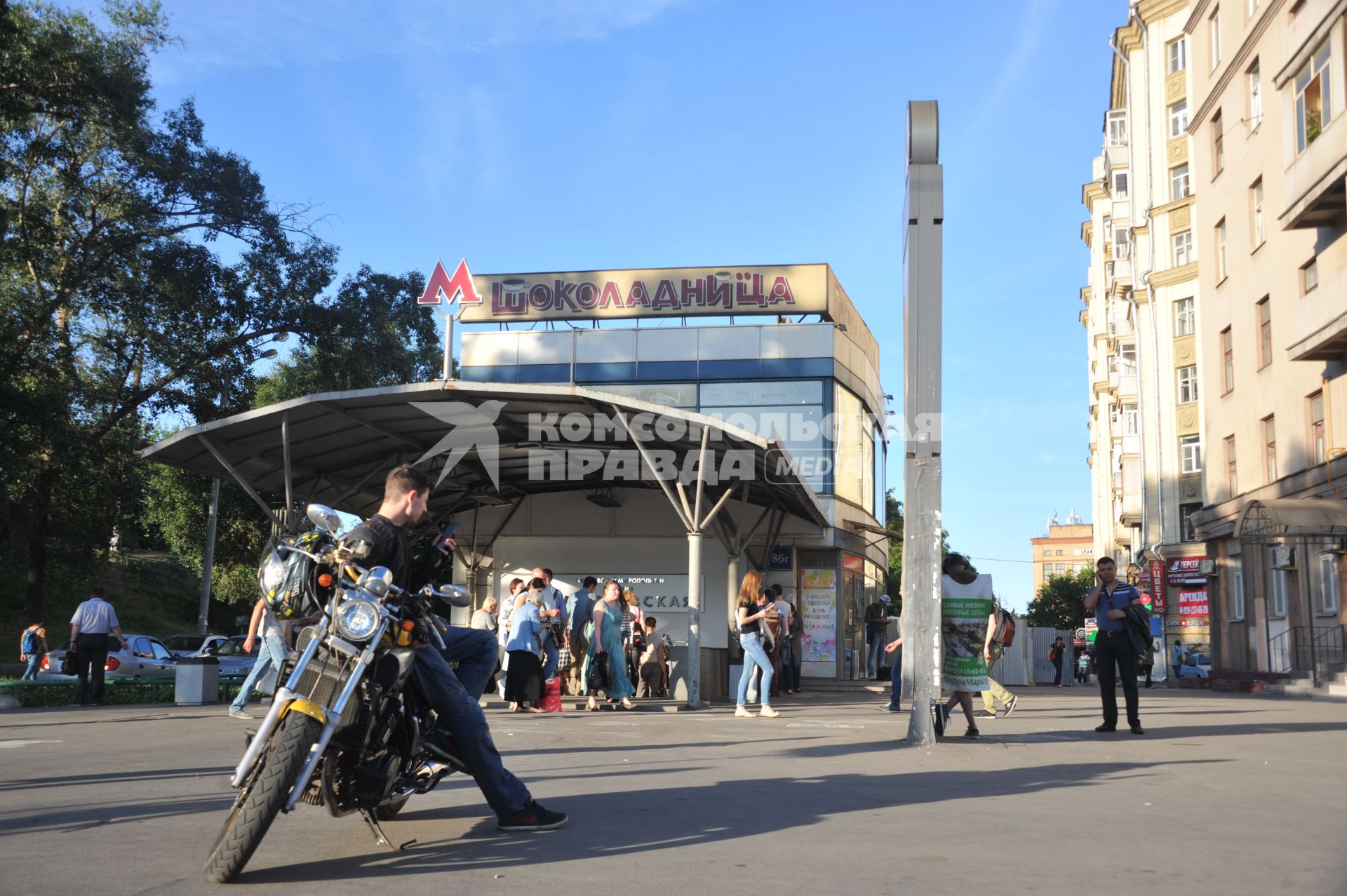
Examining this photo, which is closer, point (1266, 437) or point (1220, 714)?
point (1220, 714)

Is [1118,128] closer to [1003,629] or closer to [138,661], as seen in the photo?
[138,661]

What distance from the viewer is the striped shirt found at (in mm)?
16562

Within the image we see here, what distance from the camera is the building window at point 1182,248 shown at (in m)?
45.2

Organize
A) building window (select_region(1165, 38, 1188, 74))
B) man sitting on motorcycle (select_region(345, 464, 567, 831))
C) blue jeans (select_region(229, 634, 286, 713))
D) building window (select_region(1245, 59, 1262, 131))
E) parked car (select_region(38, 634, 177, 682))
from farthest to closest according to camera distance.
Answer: building window (select_region(1165, 38, 1188, 74)) < building window (select_region(1245, 59, 1262, 131)) < parked car (select_region(38, 634, 177, 682)) < blue jeans (select_region(229, 634, 286, 713)) < man sitting on motorcycle (select_region(345, 464, 567, 831))

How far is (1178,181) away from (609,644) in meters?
37.4

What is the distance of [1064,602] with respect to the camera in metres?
89.2

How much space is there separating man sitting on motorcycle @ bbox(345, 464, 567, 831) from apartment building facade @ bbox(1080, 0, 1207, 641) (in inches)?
1569

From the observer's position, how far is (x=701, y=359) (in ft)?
105

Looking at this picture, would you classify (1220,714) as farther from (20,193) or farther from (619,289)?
(20,193)

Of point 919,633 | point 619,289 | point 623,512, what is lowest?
point 919,633

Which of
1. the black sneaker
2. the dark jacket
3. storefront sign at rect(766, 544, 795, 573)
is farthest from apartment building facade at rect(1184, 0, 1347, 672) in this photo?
the black sneaker

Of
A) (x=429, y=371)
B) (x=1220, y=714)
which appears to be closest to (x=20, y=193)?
(x=429, y=371)

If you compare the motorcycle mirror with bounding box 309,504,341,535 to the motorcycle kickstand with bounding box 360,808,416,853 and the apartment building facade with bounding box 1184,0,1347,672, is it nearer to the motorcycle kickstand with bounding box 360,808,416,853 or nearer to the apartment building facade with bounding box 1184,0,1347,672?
the motorcycle kickstand with bounding box 360,808,416,853

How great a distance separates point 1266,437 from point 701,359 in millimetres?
13807
